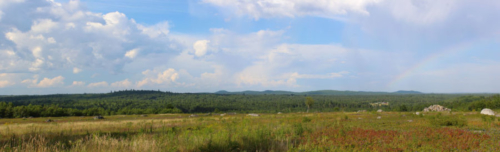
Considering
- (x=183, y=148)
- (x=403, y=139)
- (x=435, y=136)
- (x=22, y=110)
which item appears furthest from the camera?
(x=22, y=110)

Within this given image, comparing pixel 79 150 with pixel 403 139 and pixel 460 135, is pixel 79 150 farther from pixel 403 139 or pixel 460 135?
pixel 460 135

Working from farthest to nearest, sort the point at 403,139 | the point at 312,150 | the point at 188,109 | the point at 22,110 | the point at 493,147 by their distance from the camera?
the point at 188,109, the point at 22,110, the point at 403,139, the point at 493,147, the point at 312,150

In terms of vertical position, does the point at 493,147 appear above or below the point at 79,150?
below

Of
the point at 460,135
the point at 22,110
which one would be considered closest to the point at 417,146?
the point at 460,135

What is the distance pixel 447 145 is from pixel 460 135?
3.55m

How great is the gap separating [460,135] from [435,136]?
4.96 feet

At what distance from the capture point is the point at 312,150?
424 inches

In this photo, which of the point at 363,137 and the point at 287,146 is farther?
the point at 363,137

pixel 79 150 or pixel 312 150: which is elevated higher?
pixel 79 150

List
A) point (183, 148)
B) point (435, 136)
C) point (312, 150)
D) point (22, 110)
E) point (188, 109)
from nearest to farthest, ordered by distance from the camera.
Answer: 1. point (183, 148)
2. point (312, 150)
3. point (435, 136)
4. point (22, 110)
5. point (188, 109)

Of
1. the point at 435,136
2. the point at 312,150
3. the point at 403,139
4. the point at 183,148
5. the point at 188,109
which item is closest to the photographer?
the point at 183,148

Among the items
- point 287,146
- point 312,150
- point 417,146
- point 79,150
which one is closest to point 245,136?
point 287,146

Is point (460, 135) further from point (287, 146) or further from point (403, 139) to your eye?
point (287, 146)

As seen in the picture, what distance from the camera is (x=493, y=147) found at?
11.5 metres
